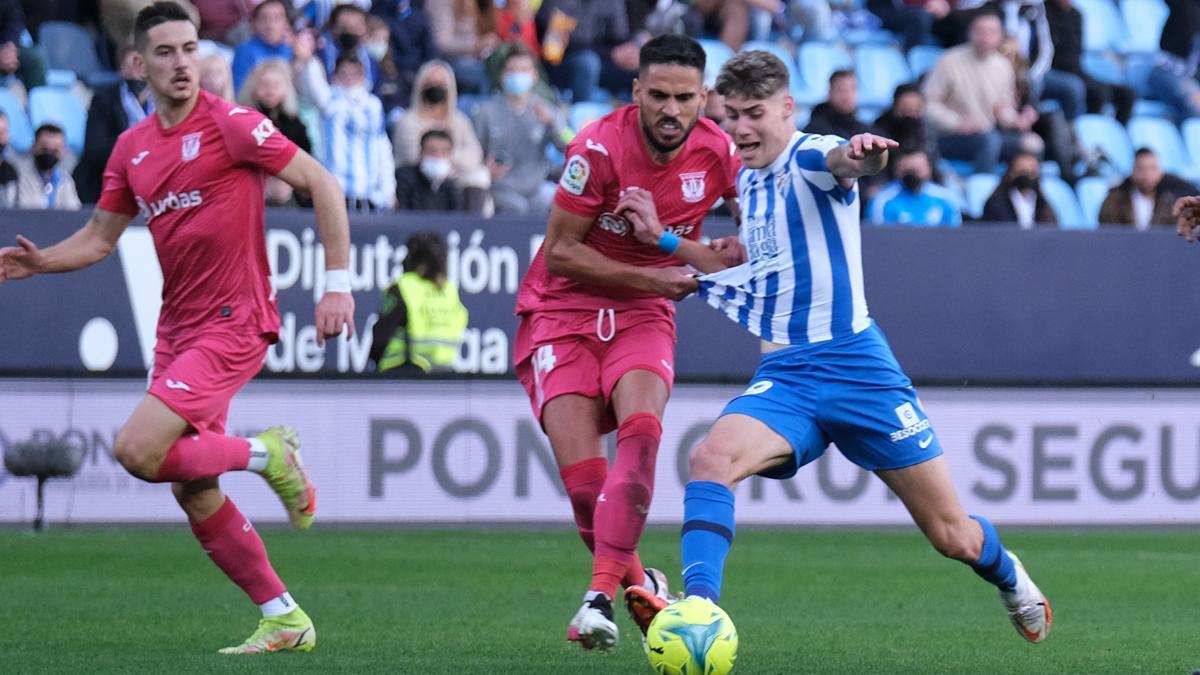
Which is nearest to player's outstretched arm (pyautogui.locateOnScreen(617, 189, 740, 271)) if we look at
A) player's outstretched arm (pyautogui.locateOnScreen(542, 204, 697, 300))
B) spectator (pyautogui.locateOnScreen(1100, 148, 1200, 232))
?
player's outstretched arm (pyautogui.locateOnScreen(542, 204, 697, 300))

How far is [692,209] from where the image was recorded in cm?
746

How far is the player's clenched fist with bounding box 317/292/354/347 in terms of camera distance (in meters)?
7.11

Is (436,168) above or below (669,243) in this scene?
below

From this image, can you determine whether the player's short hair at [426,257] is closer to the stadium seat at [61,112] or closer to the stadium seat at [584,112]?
the stadium seat at [61,112]

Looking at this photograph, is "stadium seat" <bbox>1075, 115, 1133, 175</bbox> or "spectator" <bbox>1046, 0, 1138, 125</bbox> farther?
"spectator" <bbox>1046, 0, 1138, 125</bbox>

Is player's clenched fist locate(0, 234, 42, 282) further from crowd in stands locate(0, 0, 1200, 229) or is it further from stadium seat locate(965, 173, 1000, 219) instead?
stadium seat locate(965, 173, 1000, 219)

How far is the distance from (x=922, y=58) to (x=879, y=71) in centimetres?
56

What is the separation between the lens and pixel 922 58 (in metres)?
19.4

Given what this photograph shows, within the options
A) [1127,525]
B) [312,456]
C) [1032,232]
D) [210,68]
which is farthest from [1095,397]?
[210,68]

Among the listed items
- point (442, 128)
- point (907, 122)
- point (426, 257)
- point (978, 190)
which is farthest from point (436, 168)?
point (978, 190)

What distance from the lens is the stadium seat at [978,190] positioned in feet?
57.2

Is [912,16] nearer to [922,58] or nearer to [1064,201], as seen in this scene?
[922,58]

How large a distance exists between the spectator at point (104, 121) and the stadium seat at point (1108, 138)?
9259 mm

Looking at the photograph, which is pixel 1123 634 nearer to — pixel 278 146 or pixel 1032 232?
pixel 278 146
